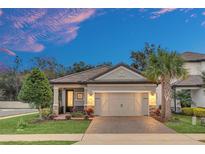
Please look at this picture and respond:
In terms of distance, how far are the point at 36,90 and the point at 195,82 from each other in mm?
14451

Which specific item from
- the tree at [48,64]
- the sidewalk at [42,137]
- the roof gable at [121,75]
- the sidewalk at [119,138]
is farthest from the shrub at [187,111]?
the tree at [48,64]

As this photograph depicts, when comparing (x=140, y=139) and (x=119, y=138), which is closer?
(x=140, y=139)

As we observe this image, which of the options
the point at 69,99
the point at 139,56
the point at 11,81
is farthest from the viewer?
the point at 11,81

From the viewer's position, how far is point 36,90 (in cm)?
2544

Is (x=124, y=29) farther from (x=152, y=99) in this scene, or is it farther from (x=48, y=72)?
(x=48, y=72)

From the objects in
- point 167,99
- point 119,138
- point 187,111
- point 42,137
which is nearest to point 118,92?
point 167,99

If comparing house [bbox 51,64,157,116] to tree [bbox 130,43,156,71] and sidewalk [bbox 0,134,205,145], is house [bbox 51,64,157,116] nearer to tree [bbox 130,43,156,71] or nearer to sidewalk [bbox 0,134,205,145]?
sidewalk [bbox 0,134,205,145]

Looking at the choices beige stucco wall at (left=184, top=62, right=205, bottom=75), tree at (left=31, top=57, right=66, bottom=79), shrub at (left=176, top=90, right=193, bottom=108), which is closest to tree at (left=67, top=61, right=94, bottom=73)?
tree at (left=31, top=57, right=66, bottom=79)

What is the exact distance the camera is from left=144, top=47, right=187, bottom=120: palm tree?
86.3 ft

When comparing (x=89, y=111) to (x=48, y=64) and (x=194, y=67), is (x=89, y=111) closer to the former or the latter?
(x=194, y=67)

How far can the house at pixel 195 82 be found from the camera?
31594 mm

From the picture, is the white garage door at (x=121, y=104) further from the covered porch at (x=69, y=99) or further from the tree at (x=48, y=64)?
the tree at (x=48, y=64)

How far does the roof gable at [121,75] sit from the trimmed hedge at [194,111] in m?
4.89

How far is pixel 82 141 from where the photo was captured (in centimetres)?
1580
